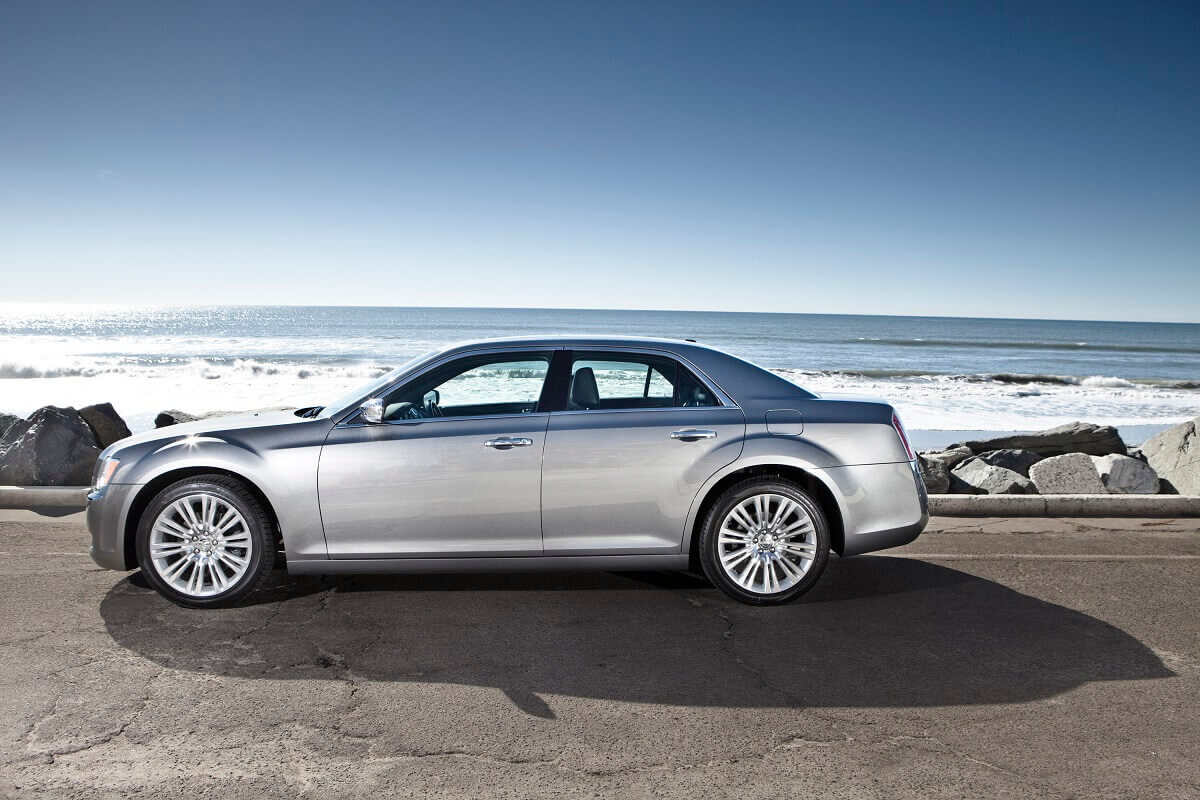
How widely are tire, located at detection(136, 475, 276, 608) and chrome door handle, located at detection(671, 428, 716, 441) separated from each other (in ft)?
7.89

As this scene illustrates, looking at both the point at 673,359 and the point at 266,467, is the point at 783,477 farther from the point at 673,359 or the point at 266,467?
the point at 266,467

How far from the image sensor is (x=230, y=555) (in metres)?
4.95

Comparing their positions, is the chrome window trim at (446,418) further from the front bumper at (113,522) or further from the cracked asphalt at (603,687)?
the front bumper at (113,522)

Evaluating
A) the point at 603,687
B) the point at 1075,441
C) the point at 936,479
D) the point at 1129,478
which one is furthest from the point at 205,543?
the point at 1075,441

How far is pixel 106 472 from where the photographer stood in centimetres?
502

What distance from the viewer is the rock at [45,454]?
27.3 ft

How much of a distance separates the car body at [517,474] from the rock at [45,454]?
405 cm

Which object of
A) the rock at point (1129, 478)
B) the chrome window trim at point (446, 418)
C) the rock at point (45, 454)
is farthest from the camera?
the rock at point (1129, 478)

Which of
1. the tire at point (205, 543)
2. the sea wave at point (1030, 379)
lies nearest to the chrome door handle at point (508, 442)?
the tire at point (205, 543)

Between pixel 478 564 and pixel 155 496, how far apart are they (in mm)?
1926

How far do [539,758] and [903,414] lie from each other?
802 inches

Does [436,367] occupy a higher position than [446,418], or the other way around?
[436,367]

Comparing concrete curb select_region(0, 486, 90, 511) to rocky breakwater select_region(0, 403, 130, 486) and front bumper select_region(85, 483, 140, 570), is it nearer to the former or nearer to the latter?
rocky breakwater select_region(0, 403, 130, 486)

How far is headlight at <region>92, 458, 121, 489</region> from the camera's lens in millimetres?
5000
